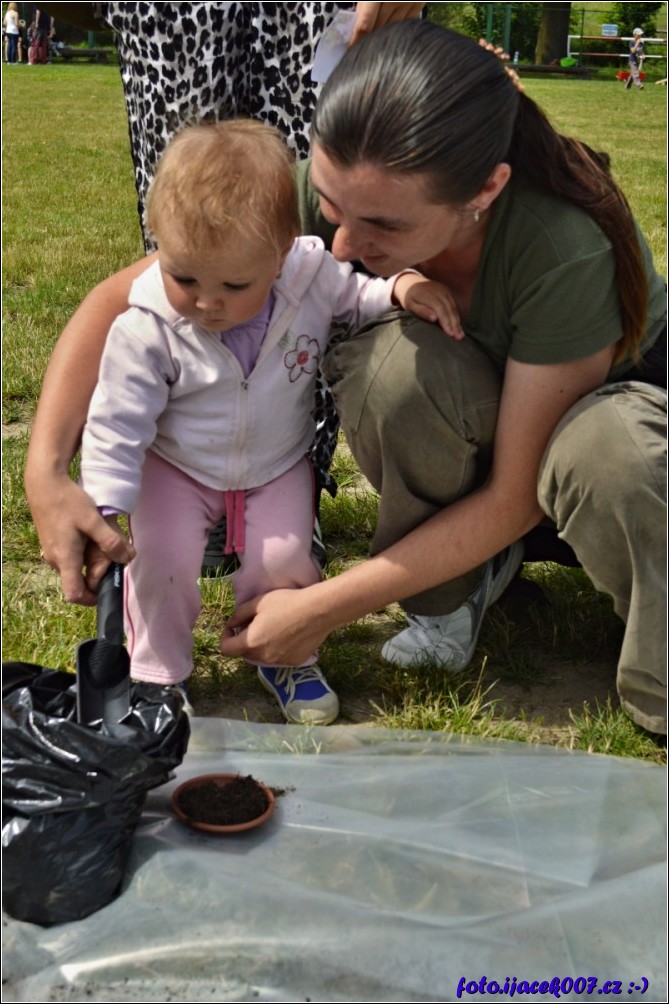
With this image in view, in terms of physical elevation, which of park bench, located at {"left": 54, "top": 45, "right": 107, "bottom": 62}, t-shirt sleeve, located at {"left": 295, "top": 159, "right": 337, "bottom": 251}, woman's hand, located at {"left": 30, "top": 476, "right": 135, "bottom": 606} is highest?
t-shirt sleeve, located at {"left": 295, "top": 159, "right": 337, "bottom": 251}

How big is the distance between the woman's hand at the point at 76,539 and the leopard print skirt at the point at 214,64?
2.63 feet

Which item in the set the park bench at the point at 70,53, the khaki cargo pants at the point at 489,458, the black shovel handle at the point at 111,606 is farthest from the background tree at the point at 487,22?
the park bench at the point at 70,53

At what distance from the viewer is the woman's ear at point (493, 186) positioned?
68.0 inches

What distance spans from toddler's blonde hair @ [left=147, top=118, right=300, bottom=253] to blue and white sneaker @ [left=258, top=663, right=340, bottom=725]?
732 millimetres

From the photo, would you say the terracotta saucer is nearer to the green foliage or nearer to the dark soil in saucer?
the dark soil in saucer

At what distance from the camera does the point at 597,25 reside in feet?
15.0

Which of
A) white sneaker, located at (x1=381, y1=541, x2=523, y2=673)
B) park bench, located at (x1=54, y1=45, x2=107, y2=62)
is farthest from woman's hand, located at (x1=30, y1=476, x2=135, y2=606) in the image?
park bench, located at (x1=54, y1=45, x2=107, y2=62)

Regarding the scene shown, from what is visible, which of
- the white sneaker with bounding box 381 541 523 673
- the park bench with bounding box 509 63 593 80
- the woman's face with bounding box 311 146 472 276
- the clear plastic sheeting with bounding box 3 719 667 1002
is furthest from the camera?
the park bench with bounding box 509 63 593 80

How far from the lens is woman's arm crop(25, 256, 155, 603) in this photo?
67.6 inches

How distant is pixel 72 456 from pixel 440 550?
2.08 feet

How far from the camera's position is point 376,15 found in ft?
6.05

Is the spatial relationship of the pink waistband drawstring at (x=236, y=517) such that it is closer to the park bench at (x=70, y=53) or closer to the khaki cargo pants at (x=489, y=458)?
the khaki cargo pants at (x=489, y=458)

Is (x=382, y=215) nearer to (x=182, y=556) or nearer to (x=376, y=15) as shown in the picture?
(x=376, y=15)

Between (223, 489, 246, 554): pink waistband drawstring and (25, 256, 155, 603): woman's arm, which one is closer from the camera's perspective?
(25, 256, 155, 603): woman's arm
